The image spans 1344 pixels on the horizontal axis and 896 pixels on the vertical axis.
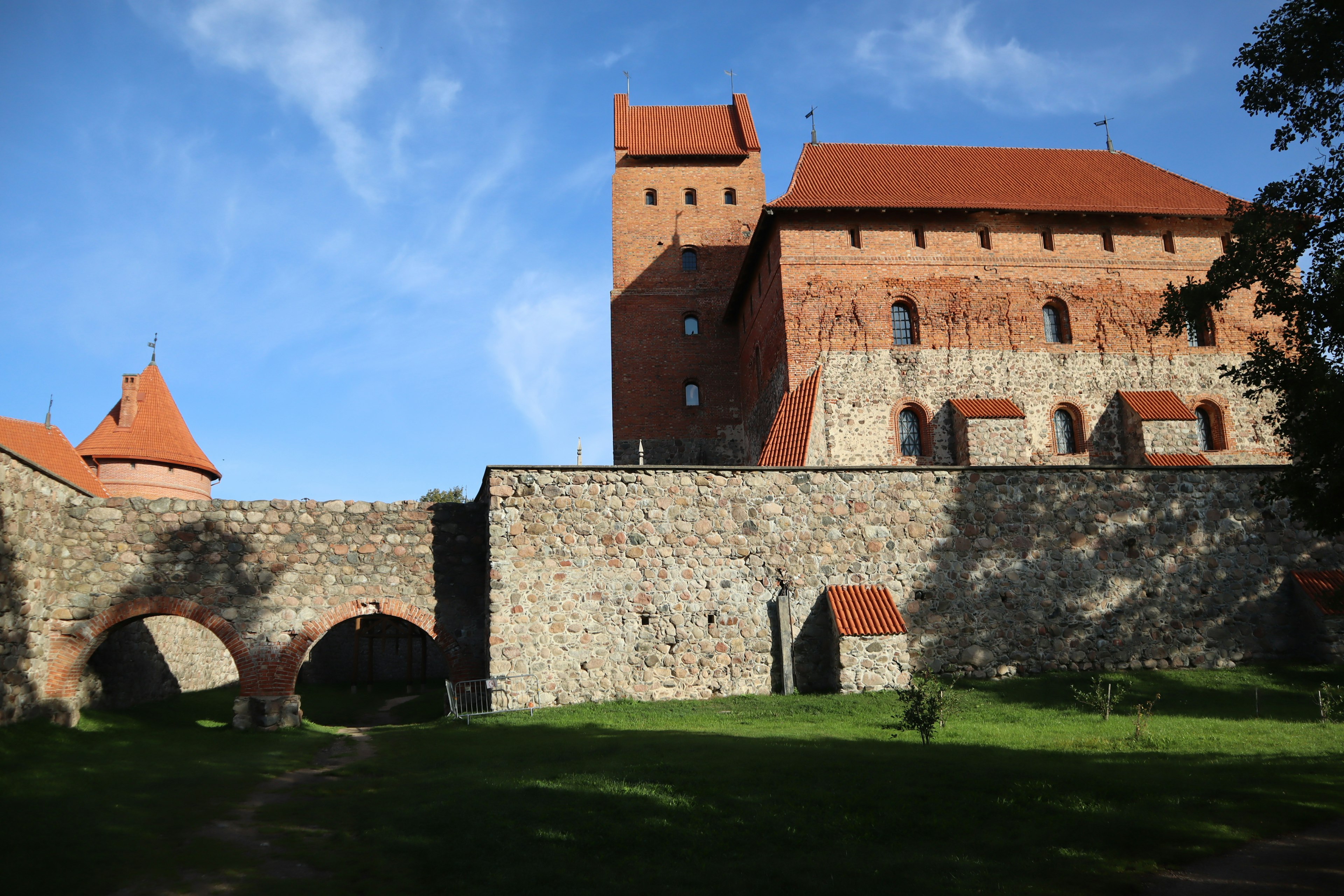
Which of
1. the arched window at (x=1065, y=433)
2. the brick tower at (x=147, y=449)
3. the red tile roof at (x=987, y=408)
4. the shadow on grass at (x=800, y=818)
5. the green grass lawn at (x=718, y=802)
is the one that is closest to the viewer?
the shadow on grass at (x=800, y=818)

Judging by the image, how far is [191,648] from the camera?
21219 millimetres

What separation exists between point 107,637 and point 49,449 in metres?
→ 14.8

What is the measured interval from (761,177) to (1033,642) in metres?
23.9

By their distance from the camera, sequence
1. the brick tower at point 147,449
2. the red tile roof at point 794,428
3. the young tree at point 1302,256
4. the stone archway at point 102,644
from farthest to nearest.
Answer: the brick tower at point 147,449, the red tile roof at point 794,428, the stone archway at point 102,644, the young tree at point 1302,256

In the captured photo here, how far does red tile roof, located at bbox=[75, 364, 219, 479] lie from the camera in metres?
30.2

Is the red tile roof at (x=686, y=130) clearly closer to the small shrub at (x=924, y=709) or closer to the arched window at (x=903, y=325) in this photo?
the arched window at (x=903, y=325)

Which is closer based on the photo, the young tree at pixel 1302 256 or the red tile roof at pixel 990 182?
the young tree at pixel 1302 256

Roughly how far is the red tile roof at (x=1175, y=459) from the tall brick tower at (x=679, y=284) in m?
13.1

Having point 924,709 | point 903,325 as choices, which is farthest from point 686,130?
point 924,709

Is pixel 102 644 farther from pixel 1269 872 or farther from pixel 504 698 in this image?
pixel 1269 872

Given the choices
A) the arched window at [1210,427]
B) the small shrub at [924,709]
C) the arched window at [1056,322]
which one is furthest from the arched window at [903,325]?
the small shrub at [924,709]

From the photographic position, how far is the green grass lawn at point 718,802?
6.89 meters

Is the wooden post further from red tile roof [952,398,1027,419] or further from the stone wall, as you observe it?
red tile roof [952,398,1027,419]

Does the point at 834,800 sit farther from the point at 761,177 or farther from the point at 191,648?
the point at 761,177
